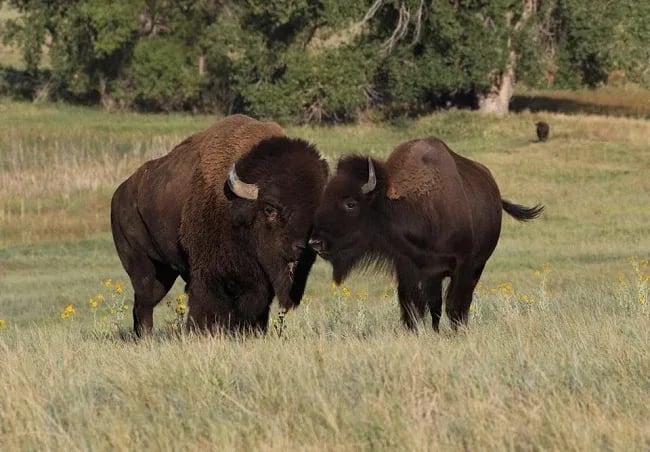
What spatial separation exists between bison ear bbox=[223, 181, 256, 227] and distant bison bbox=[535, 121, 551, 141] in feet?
105

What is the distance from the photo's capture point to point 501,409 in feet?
20.5

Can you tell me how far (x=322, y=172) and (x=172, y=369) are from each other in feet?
12.2

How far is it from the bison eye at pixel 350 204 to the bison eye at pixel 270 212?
2.24ft

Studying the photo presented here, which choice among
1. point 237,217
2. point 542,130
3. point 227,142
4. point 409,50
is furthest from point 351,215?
point 409,50

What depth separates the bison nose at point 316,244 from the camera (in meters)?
10.1

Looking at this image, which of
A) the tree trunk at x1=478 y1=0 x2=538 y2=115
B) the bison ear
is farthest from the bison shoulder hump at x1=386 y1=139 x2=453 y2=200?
the tree trunk at x1=478 y1=0 x2=538 y2=115

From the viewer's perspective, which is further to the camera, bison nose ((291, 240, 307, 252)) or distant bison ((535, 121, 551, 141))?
distant bison ((535, 121, 551, 141))

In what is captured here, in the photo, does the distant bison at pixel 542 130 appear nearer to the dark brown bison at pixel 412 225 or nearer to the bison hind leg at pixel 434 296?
the dark brown bison at pixel 412 225

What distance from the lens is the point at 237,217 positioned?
1058 centimetres

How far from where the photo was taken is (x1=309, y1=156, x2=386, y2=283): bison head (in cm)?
1045

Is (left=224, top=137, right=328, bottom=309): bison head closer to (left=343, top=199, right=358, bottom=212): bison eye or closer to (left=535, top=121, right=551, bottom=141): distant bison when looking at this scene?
(left=343, top=199, right=358, bottom=212): bison eye

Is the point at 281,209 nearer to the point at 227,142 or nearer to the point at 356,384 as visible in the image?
the point at 227,142

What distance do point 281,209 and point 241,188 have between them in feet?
1.39

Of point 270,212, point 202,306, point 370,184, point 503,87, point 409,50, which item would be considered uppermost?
point 370,184
